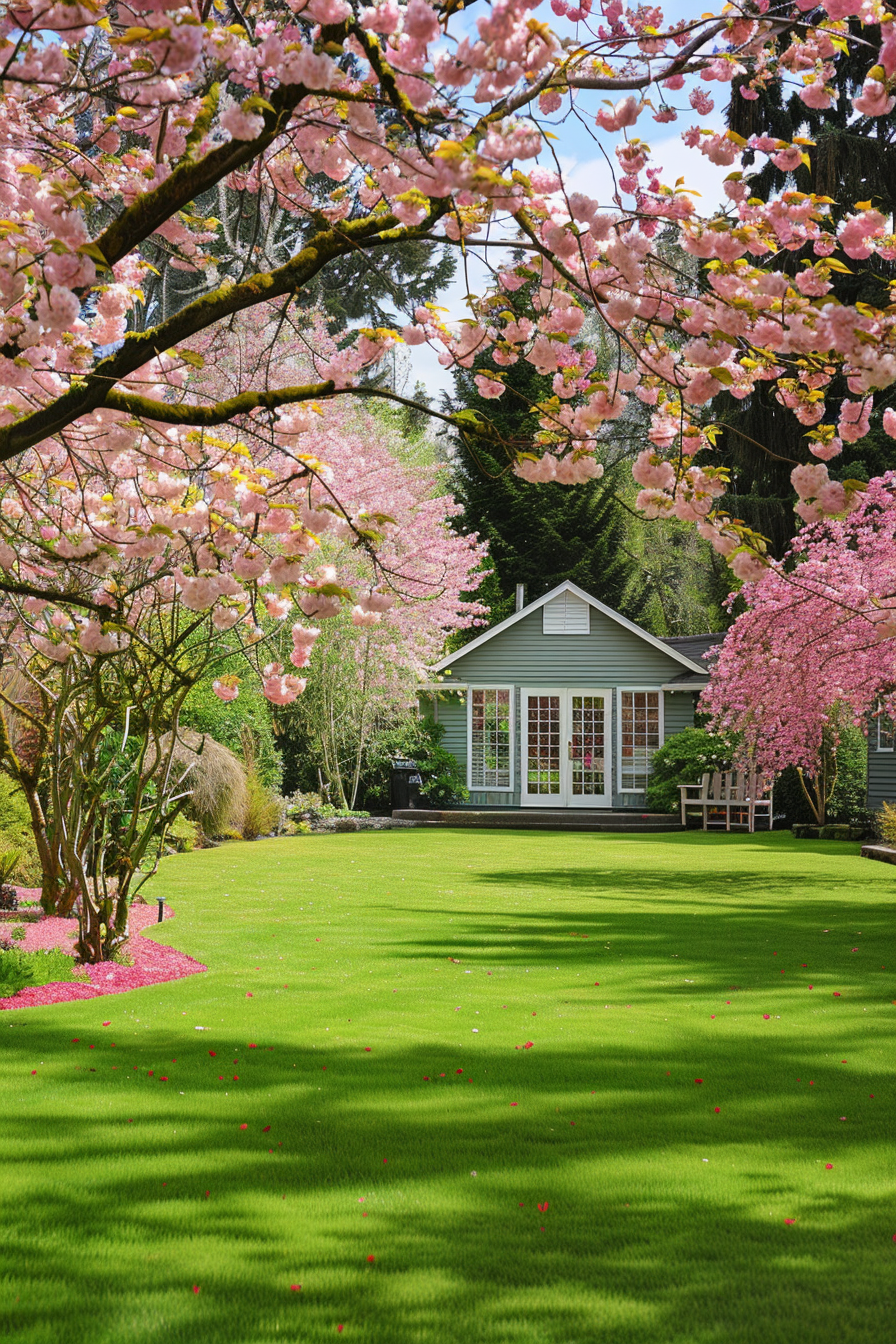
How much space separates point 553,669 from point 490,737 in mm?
1929

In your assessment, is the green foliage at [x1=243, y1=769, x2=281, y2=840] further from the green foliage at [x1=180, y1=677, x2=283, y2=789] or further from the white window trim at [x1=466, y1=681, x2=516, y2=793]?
the white window trim at [x1=466, y1=681, x2=516, y2=793]

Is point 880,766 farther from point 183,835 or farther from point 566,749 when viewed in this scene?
point 183,835

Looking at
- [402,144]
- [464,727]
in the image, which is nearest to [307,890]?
[402,144]

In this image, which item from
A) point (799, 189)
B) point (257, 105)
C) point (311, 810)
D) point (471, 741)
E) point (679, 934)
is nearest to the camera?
point (257, 105)

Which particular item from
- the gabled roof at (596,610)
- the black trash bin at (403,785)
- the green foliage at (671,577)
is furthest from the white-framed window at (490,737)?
the green foliage at (671,577)

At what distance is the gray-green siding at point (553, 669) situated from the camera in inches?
977

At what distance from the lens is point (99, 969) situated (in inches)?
287

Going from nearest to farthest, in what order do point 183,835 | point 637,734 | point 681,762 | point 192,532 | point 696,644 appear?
point 192,532, point 183,835, point 681,762, point 637,734, point 696,644

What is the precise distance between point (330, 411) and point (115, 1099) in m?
20.7

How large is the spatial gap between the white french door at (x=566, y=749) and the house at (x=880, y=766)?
17.3ft

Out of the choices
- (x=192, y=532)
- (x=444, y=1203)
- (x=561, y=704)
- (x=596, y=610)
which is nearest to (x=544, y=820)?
(x=561, y=704)

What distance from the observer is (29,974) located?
22.5 feet

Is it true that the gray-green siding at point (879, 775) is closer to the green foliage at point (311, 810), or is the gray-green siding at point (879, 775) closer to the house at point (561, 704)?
the house at point (561, 704)

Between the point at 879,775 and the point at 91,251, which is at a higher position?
the point at 91,251
